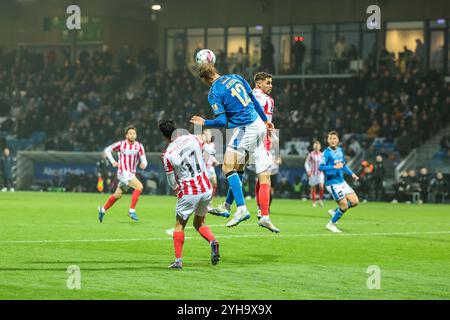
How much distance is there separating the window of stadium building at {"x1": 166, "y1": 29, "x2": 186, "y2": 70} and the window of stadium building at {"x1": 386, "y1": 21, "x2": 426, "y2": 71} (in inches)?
474

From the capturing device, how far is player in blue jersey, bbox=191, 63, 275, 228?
47.5 feet

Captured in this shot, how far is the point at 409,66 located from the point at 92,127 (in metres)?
16.0

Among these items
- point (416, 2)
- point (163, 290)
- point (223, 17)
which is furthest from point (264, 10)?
point (163, 290)

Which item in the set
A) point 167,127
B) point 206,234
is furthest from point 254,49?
point 167,127

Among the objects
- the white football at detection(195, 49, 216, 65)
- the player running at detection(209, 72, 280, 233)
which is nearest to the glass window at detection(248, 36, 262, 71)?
the player running at detection(209, 72, 280, 233)

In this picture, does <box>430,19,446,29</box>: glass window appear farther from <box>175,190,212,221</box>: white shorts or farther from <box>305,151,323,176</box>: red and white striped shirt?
<box>175,190,212,221</box>: white shorts

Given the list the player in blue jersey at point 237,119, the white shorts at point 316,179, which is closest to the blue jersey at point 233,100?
the player in blue jersey at point 237,119

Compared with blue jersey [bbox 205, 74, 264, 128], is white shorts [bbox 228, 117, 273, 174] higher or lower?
lower

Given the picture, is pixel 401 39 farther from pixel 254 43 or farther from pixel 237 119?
pixel 237 119

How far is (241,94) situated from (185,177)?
81.1 inches

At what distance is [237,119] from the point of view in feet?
49.1

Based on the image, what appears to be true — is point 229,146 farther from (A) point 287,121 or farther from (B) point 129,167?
(A) point 287,121

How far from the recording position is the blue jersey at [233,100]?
14484mm

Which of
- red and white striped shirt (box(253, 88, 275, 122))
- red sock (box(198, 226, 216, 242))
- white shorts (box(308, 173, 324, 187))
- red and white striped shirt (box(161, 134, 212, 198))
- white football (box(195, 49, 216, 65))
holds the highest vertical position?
white football (box(195, 49, 216, 65))
